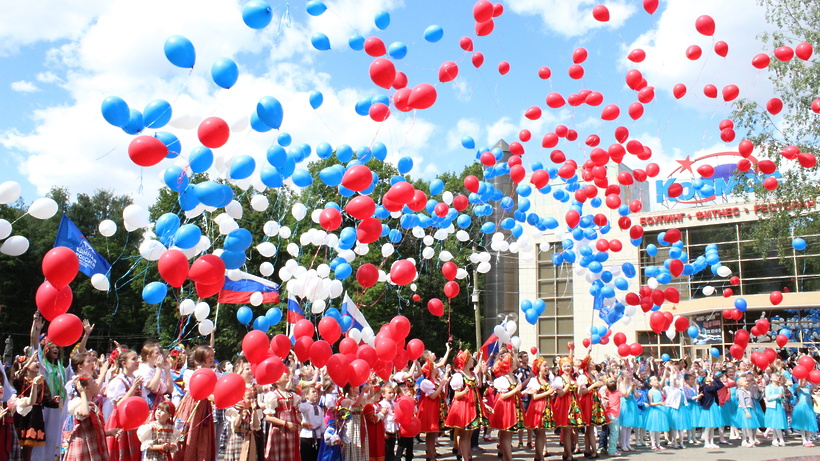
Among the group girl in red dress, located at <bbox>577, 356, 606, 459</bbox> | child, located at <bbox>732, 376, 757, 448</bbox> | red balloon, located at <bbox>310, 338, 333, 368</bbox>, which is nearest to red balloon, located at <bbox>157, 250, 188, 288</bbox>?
red balloon, located at <bbox>310, 338, 333, 368</bbox>

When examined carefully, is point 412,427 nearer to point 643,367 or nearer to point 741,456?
point 741,456

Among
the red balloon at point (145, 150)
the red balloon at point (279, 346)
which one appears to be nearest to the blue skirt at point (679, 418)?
the red balloon at point (279, 346)

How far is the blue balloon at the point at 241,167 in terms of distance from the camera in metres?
7.47

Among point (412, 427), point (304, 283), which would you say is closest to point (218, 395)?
point (412, 427)

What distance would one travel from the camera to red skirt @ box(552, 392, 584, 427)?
9.94 metres

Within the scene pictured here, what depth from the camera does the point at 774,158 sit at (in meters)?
16.5

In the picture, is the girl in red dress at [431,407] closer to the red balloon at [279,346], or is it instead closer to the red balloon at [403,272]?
the red balloon at [403,272]

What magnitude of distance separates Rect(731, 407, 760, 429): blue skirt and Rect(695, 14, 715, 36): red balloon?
6.93 metres

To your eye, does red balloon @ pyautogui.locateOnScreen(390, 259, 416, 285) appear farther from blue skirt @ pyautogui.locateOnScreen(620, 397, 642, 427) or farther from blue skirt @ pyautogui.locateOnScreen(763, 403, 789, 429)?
blue skirt @ pyautogui.locateOnScreen(763, 403, 789, 429)

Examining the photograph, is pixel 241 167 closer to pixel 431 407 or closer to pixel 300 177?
pixel 300 177

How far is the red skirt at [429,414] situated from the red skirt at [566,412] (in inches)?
70.2

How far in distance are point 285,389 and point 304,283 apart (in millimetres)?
3262

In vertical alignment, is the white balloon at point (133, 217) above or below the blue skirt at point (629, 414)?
above

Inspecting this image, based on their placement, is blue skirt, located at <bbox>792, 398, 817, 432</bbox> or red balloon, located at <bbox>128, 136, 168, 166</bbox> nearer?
red balloon, located at <bbox>128, 136, 168, 166</bbox>
